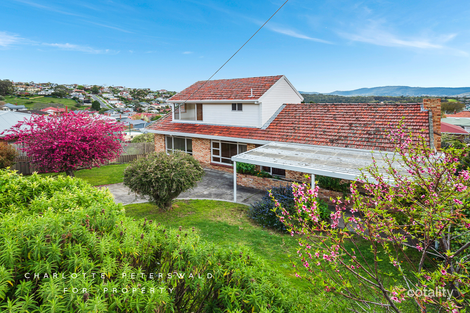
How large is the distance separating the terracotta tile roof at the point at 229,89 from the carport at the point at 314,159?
17.3ft

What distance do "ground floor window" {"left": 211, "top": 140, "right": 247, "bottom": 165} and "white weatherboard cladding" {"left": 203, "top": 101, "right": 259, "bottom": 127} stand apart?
1.68 metres

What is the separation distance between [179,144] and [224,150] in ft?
15.6

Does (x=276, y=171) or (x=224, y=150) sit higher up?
(x=224, y=150)

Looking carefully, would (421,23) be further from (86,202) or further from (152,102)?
(152,102)

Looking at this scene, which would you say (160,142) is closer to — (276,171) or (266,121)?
(266,121)

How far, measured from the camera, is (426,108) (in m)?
15.2

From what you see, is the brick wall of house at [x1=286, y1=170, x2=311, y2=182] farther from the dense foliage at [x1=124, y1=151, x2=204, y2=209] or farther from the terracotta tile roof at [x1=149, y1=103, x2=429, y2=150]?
the dense foliage at [x1=124, y1=151, x2=204, y2=209]

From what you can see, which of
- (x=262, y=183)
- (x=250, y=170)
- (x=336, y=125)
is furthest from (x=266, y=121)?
(x=262, y=183)

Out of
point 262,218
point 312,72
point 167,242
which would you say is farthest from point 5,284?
point 312,72

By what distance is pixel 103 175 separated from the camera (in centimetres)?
1958

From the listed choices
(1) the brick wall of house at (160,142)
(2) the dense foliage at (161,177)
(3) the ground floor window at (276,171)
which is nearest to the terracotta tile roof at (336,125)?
(3) the ground floor window at (276,171)

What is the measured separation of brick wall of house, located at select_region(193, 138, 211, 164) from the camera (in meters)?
20.4

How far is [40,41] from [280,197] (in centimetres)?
5861

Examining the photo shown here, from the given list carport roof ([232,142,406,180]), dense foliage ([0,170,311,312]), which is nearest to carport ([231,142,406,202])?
carport roof ([232,142,406,180])
